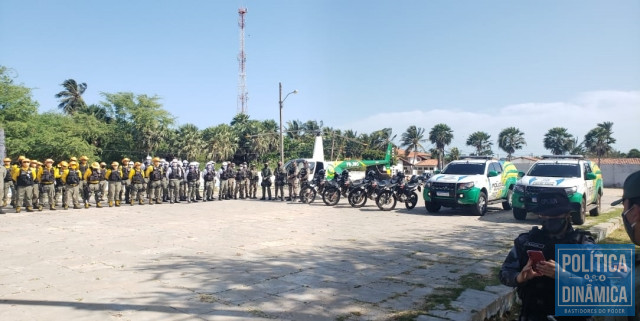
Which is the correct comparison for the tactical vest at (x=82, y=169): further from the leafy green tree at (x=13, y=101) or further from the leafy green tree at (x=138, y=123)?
the leafy green tree at (x=138, y=123)

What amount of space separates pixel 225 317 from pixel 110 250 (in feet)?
14.9

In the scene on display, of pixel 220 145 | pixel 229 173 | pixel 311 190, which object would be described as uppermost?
pixel 220 145

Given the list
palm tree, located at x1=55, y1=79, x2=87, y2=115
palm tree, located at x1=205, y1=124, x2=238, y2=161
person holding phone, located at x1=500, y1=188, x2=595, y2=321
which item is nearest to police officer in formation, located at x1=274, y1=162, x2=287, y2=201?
person holding phone, located at x1=500, y1=188, x2=595, y2=321

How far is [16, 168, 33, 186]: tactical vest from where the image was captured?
14.0 metres

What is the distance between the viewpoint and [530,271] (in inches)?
95.7

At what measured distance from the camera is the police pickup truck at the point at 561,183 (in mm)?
10922

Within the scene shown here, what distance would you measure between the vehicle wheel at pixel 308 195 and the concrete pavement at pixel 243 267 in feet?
19.1

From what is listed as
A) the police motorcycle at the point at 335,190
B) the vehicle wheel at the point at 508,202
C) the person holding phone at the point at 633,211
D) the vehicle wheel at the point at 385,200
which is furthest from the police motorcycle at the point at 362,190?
the person holding phone at the point at 633,211

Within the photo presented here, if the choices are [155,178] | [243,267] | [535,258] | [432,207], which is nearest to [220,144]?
[155,178]

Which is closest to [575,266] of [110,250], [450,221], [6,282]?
[6,282]

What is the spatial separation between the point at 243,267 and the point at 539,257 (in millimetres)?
4772

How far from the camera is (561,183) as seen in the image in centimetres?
1108

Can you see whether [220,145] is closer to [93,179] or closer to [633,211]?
[93,179]

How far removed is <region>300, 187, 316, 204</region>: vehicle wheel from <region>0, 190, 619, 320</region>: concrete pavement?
5.81 meters
